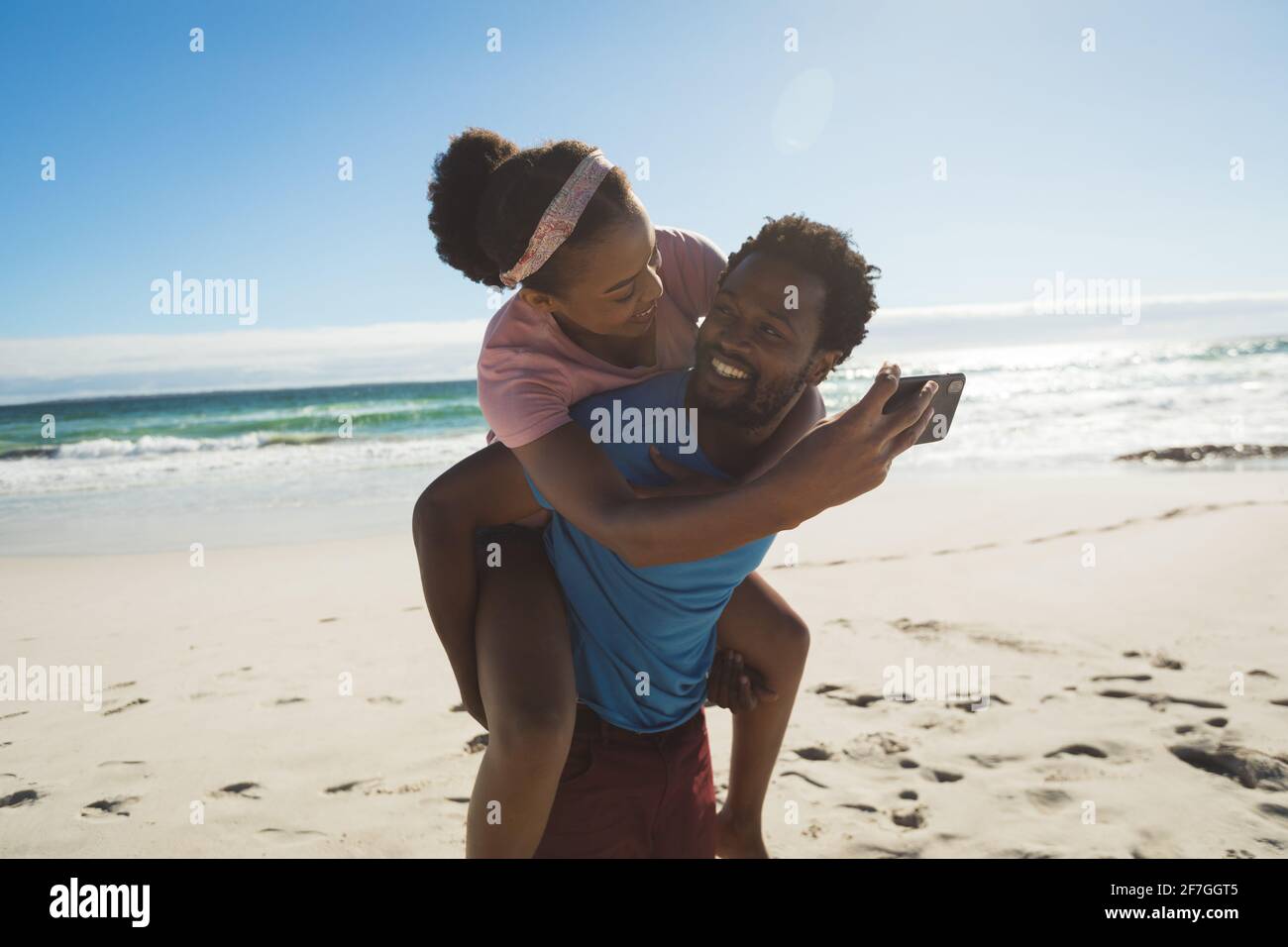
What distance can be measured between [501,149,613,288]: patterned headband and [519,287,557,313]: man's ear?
11cm

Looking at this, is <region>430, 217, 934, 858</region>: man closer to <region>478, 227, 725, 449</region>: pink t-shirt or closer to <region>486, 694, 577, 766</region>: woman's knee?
<region>478, 227, 725, 449</region>: pink t-shirt

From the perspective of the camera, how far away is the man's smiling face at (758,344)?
6.87 feet

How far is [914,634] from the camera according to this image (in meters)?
4.88

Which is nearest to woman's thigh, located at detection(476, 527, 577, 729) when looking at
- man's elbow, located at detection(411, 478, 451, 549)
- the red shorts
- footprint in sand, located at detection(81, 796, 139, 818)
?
man's elbow, located at detection(411, 478, 451, 549)

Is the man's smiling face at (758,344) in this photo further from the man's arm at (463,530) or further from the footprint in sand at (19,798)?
the footprint in sand at (19,798)

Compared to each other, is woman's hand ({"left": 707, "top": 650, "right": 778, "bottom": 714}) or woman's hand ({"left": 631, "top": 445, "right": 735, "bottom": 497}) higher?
woman's hand ({"left": 631, "top": 445, "right": 735, "bottom": 497})

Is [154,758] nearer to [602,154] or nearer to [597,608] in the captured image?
[597,608]

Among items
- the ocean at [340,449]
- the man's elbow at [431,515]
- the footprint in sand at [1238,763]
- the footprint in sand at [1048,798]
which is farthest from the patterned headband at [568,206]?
the ocean at [340,449]

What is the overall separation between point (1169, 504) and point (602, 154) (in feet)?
25.2

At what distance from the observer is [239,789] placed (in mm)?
3449

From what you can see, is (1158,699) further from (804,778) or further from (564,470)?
(564,470)

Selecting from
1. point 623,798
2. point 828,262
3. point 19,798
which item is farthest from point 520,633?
point 19,798

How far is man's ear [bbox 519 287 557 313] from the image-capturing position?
7.04 feet

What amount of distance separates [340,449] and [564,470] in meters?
18.9
